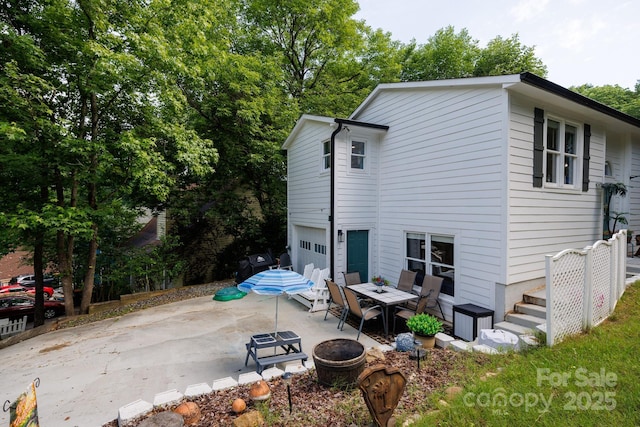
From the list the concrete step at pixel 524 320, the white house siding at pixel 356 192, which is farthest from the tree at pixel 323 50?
the concrete step at pixel 524 320

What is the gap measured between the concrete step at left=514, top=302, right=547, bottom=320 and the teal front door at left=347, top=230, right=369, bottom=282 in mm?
4278

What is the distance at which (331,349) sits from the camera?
418 cm

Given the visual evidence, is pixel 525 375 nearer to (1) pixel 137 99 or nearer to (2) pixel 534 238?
(2) pixel 534 238

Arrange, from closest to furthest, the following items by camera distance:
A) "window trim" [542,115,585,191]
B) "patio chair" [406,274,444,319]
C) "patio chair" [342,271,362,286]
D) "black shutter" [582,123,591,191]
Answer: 1. "window trim" [542,115,585,191]
2. "patio chair" [406,274,444,319]
3. "black shutter" [582,123,591,191]
4. "patio chair" [342,271,362,286]

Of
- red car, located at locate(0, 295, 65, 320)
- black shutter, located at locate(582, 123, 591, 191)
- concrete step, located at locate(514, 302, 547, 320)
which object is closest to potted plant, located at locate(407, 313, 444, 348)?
concrete step, located at locate(514, 302, 547, 320)

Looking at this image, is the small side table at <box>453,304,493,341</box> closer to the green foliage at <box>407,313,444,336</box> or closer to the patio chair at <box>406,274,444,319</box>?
the patio chair at <box>406,274,444,319</box>

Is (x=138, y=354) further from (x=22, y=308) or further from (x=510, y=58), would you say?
(x=510, y=58)

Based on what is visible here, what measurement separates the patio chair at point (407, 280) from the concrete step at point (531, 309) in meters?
2.30

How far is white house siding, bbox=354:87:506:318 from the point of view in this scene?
5977mm

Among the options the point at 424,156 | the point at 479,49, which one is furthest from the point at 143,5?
the point at 479,49

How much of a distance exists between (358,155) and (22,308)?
46.9 ft

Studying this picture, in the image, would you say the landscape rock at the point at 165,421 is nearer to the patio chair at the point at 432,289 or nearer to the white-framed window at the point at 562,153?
the patio chair at the point at 432,289

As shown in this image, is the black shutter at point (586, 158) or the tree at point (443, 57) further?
the tree at point (443, 57)

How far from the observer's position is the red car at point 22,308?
1108 cm
